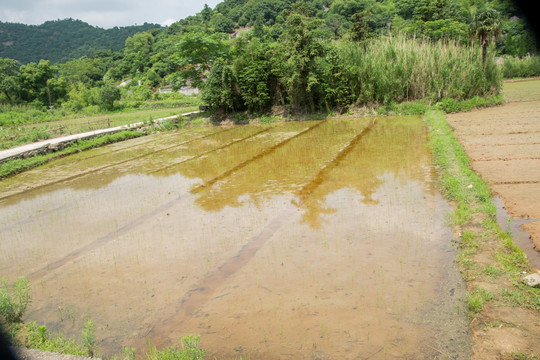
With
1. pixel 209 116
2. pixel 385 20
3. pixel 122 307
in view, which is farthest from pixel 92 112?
pixel 385 20

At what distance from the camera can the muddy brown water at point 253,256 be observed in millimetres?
3479

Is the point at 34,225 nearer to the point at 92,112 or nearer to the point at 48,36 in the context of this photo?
the point at 92,112

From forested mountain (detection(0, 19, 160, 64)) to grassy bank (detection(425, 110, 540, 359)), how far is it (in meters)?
91.3

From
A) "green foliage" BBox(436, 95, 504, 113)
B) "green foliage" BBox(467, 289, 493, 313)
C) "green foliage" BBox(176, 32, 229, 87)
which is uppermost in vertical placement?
"green foliage" BBox(176, 32, 229, 87)

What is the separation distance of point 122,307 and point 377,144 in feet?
29.6

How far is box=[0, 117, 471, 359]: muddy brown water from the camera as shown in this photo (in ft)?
11.4

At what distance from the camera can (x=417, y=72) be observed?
17.3 meters

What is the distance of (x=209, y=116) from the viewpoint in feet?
66.6

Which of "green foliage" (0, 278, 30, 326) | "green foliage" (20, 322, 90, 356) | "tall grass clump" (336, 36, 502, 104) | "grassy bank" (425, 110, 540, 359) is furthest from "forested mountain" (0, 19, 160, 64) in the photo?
"green foliage" (20, 322, 90, 356)

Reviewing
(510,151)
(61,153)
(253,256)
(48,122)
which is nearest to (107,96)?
(48,122)

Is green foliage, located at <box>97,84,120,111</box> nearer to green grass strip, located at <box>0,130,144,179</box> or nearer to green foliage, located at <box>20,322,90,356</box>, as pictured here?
green grass strip, located at <box>0,130,144,179</box>

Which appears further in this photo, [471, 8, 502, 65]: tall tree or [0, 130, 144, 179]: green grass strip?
[471, 8, 502, 65]: tall tree

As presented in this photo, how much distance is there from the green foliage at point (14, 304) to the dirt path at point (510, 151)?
5.75m

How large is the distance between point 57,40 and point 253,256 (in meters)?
134
